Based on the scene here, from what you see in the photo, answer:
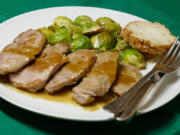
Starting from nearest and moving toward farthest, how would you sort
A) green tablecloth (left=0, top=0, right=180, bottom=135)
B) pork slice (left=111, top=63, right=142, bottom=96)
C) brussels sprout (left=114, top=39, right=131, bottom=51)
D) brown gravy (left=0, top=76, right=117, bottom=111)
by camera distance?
green tablecloth (left=0, top=0, right=180, bottom=135), brown gravy (left=0, top=76, right=117, bottom=111), pork slice (left=111, top=63, right=142, bottom=96), brussels sprout (left=114, top=39, right=131, bottom=51)

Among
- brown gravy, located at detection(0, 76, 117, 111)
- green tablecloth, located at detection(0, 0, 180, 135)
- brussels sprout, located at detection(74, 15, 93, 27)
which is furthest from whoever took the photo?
brussels sprout, located at detection(74, 15, 93, 27)

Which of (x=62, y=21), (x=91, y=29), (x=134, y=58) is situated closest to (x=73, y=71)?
(x=134, y=58)

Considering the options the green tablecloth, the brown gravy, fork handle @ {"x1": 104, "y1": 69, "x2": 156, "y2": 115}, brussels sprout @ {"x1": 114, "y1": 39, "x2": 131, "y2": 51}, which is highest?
fork handle @ {"x1": 104, "y1": 69, "x2": 156, "y2": 115}

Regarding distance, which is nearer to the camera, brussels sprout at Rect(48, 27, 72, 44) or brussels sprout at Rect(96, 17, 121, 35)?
brussels sprout at Rect(48, 27, 72, 44)

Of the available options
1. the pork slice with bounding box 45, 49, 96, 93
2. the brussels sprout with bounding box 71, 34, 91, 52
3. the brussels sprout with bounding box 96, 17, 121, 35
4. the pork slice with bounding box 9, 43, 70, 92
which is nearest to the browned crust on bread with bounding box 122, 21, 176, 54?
the brussels sprout with bounding box 96, 17, 121, 35

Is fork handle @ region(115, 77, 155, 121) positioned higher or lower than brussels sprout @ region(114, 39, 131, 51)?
higher

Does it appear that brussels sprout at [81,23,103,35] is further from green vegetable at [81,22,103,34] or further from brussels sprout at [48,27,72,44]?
brussels sprout at [48,27,72,44]

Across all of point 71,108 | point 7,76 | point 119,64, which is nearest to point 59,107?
point 71,108
